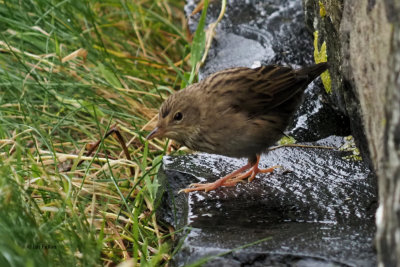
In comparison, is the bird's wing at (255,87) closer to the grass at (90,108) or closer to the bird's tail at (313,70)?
the bird's tail at (313,70)

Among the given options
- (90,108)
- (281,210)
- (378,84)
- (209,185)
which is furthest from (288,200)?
(90,108)

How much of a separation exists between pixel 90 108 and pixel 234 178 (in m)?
1.41

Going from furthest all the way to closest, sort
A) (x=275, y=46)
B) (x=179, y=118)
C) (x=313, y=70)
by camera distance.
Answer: (x=275, y=46) < (x=313, y=70) < (x=179, y=118)

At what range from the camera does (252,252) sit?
115 inches

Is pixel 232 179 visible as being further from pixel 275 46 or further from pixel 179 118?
pixel 275 46

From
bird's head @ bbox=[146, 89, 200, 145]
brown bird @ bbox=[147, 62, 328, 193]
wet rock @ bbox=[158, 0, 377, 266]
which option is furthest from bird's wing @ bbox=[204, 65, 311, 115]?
wet rock @ bbox=[158, 0, 377, 266]

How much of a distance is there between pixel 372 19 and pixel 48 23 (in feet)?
10.7

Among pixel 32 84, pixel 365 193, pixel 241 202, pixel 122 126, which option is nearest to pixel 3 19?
pixel 32 84

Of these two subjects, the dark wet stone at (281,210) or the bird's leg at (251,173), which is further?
the bird's leg at (251,173)

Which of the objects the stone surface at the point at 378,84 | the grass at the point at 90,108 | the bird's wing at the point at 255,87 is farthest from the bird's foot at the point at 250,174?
the stone surface at the point at 378,84

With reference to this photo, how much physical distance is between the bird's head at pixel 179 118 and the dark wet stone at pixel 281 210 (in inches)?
9.1

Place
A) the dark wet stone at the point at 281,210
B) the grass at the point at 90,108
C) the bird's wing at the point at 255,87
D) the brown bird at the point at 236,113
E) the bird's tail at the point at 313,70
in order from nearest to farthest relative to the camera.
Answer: the dark wet stone at the point at 281,210
the grass at the point at 90,108
the brown bird at the point at 236,113
the bird's wing at the point at 255,87
the bird's tail at the point at 313,70

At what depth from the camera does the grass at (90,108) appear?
372 cm

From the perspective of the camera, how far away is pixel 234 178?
13.5 ft
